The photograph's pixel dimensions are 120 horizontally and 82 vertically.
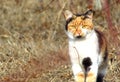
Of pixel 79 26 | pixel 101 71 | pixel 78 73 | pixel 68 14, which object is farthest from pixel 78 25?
pixel 101 71

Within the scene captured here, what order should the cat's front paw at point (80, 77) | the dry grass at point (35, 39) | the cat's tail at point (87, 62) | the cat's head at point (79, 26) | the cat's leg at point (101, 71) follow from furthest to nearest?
1. the dry grass at point (35, 39)
2. the cat's leg at point (101, 71)
3. the cat's front paw at point (80, 77)
4. the cat's tail at point (87, 62)
5. the cat's head at point (79, 26)

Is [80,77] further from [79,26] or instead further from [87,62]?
[79,26]

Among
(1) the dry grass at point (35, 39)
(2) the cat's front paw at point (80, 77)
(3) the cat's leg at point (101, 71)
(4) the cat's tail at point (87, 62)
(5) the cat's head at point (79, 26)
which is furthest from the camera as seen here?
(1) the dry grass at point (35, 39)

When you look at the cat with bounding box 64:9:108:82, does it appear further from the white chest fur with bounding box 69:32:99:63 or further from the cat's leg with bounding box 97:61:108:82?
the cat's leg with bounding box 97:61:108:82

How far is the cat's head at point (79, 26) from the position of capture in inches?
226

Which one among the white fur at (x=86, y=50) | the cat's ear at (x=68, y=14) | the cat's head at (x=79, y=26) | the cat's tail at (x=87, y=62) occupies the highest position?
the cat's ear at (x=68, y=14)

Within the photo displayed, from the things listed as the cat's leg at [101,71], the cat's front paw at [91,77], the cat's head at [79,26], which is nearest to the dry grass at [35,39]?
the cat's leg at [101,71]

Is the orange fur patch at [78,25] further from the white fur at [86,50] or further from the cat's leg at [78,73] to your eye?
the cat's leg at [78,73]

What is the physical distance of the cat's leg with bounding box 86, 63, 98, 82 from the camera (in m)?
5.91

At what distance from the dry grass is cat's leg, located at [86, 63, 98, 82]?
831 millimetres

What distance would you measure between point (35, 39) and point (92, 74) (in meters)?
3.10

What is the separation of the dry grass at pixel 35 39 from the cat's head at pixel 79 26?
1.16 m

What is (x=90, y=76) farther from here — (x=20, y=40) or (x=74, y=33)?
(x=20, y=40)

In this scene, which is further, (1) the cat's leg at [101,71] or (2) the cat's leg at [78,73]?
(1) the cat's leg at [101,71]
